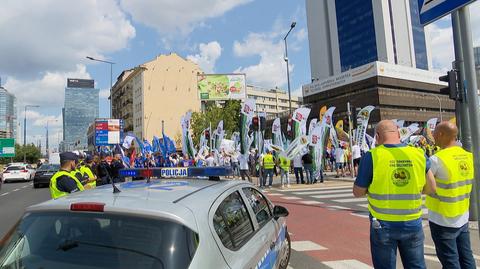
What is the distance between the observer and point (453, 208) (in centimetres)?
414

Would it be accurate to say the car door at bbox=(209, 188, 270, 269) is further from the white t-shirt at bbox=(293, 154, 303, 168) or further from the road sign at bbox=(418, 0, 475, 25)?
the white t-shirt at bbox=(293, 154, 303, 168)

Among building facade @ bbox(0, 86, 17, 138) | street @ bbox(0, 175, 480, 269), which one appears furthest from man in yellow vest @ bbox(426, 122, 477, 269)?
building facade @ bbox(0, 86, 17, 138)

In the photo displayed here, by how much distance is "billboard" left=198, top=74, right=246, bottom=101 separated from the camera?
65438 mm

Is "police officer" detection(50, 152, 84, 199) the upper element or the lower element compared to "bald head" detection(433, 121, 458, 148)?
lower

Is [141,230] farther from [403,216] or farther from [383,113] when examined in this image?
[383,113]

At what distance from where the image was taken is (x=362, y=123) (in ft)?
75.3

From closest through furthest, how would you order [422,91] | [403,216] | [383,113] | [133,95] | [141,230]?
[141,230] < [403,216] < [383,113] < [133,95] < [422,91]

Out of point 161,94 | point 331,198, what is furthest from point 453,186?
point 161,94

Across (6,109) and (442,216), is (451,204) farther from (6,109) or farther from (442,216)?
(6,109)

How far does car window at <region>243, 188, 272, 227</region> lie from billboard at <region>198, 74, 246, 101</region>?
61.2 meters

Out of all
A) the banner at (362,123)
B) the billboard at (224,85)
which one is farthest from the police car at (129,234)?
the billboard at (224,85)

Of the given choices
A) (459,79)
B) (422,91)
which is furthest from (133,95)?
(459,79)

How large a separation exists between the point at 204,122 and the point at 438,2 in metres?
57.8

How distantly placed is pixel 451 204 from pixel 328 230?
473 cm
